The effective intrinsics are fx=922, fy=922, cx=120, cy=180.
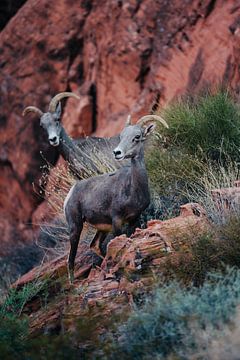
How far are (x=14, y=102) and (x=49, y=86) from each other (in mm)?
866

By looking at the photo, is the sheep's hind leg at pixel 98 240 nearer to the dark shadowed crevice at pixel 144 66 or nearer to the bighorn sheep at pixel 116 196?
the bighorn sheep at pixel 116 196

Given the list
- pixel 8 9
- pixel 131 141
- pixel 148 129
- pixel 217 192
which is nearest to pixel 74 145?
pixel 148 129

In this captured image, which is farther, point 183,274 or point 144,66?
point 144,66

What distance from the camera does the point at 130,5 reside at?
55.4ft

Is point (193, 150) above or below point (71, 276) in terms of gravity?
below

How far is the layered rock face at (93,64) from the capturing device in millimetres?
15211

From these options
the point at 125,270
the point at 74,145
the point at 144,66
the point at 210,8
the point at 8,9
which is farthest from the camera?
the point at 8,9

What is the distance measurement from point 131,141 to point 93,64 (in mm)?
8694

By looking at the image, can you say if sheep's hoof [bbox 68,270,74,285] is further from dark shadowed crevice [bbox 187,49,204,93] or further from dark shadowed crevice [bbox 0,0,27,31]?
dark shadowed crevice [bbox 0,0,27,31]

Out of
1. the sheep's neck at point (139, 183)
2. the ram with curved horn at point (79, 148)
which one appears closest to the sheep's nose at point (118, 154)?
the sheep's neck at point (139, 183)

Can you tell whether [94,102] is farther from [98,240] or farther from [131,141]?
[131,141]

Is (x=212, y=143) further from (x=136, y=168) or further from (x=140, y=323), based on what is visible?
(x=140, y=323)

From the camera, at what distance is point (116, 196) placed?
31.3 ft

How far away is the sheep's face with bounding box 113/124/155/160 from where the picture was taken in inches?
369
